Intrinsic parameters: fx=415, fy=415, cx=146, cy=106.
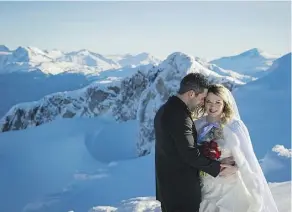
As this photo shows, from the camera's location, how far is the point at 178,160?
10.6 ft

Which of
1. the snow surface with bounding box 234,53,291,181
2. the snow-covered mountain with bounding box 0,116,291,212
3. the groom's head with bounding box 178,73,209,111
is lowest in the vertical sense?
the snow-covered mountain with bounding box 0,116,291,212

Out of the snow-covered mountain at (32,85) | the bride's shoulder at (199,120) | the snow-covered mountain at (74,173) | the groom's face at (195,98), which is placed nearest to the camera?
the groom's face at (195,98)

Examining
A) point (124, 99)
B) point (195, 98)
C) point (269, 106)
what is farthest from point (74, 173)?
point (124, 99)

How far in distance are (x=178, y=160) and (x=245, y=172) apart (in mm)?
662

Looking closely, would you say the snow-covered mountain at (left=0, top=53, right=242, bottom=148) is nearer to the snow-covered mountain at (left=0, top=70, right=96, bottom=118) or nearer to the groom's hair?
the groom's hair

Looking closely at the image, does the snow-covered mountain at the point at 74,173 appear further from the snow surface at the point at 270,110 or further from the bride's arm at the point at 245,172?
the snow surface at the point at 270,110

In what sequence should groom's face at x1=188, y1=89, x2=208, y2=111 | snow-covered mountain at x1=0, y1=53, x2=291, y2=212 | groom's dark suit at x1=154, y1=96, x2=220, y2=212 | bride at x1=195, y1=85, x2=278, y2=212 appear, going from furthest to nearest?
1. snow-covered mountain at x1=0, y1=53, x2=291, y2=212
2. bride at x1=195, y1=85, x2=278, y2=212
3. groom's face at x1=188, y1=89, x2=208, y2=111
4. groom's dark suit at x1=154, y1=96, x2=220, y2=212

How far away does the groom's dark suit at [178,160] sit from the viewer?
3.11m

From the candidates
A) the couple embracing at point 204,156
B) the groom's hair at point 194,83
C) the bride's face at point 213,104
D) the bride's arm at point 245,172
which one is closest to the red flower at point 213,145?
the couple embracing at point 204,156

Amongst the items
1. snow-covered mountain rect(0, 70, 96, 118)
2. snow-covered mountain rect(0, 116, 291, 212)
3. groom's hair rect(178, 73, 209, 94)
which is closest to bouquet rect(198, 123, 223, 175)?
groom's hair rect(178, 73, 209, 94)

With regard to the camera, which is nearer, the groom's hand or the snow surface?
the groom's hand

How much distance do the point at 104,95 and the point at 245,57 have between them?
514 ft

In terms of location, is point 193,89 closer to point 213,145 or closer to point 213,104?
point 213,104

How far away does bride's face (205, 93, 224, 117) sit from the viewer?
338cm
